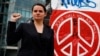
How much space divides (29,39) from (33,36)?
0.04 m

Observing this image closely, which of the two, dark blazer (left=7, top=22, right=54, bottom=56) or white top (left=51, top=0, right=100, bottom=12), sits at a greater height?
white top (left=51, top=0, right=100, bottom=12)

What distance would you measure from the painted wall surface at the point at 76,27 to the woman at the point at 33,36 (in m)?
1.22

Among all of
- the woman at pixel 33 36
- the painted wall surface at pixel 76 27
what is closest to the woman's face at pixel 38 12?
the woman at pixel 33 36

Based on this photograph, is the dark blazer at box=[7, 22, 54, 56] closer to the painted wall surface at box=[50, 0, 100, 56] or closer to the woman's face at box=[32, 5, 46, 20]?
the woman's face at box=[32, 5, 46, 20]

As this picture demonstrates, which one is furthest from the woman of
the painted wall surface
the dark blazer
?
the painted wall surface

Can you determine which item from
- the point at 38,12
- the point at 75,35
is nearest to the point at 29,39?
the point at 38,12

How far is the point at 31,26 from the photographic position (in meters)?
2.25

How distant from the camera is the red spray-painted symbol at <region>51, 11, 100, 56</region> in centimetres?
348

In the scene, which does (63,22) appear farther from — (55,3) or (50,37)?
(50,37)

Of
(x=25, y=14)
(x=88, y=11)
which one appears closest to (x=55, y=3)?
(x=88, y=11)

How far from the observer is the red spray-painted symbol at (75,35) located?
3484 millimetres

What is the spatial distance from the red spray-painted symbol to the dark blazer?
4.10ft

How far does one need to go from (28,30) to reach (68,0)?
1413 millimetres

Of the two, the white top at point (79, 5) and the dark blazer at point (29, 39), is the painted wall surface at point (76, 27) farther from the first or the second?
the dark blazer at point (29, 39)
